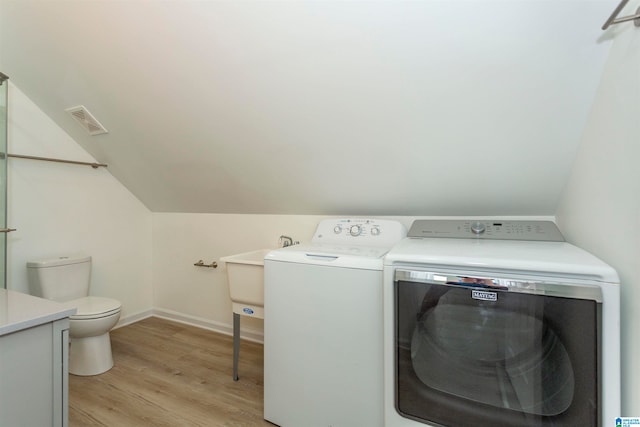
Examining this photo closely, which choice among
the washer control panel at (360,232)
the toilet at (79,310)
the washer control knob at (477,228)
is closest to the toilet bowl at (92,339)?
the toilet at (79,310)

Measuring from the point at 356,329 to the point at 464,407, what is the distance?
1.53 feet

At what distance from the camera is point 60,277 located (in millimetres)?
2074

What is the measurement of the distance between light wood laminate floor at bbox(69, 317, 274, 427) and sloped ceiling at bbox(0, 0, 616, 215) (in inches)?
48.0

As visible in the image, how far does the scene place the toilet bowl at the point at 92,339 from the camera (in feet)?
6.04

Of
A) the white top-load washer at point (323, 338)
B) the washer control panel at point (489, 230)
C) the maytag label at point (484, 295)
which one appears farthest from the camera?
the washer control panel at point (489, 230)

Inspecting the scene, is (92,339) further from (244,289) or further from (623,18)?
(623,18)

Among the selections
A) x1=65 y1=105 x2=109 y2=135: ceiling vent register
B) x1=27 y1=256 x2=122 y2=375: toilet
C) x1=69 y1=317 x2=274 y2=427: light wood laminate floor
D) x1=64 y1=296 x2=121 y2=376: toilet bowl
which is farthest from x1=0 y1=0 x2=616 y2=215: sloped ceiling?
x1=69 y1=317 x2=274 y2=427: light wood laminate floor

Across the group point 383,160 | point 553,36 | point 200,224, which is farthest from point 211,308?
point 553,36

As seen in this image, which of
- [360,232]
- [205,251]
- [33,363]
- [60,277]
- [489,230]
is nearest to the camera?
[33,363]

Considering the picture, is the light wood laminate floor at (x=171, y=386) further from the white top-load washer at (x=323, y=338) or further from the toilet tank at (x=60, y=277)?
the toilet tank at (x=60, y=277)

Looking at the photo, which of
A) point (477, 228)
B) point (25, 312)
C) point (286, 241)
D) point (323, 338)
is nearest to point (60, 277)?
point (25, 312)

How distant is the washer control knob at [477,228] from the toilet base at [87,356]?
2.42 meters

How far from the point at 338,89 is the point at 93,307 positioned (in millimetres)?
2066

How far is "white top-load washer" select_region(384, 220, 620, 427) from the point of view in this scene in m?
0.90
